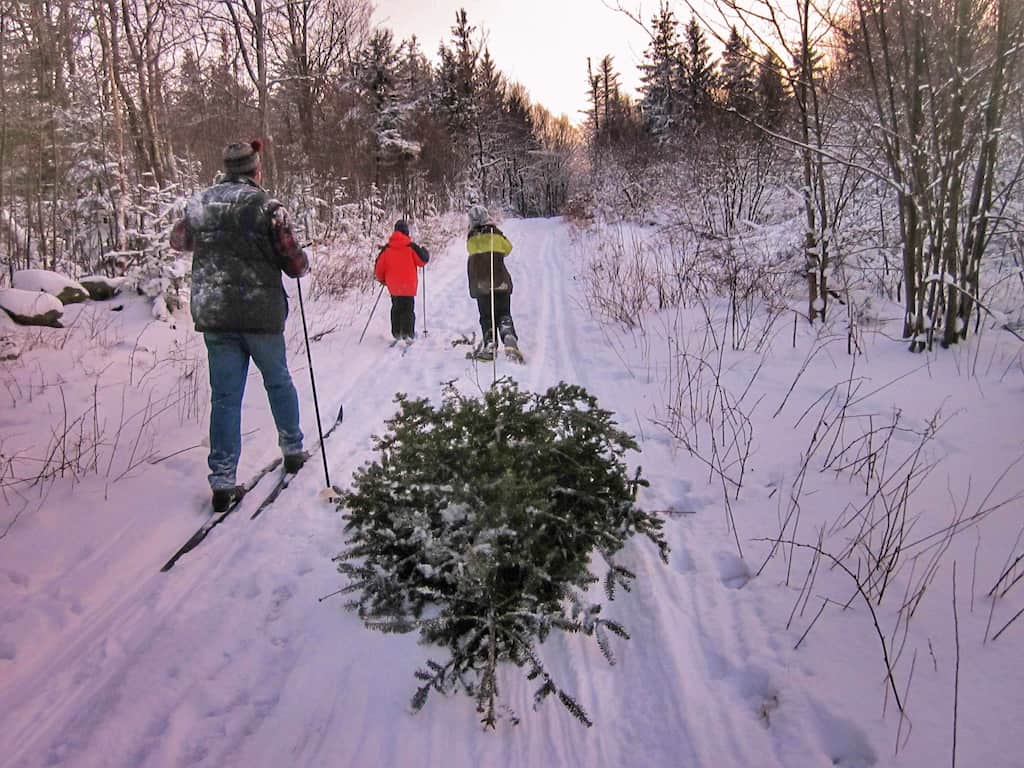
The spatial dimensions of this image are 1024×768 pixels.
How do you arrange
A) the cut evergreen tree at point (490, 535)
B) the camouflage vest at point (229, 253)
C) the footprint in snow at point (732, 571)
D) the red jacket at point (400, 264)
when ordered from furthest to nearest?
A: the red jacket at point (400, 264), the camouflage vest at point (229, 253), the footprint in snow at point (732, 571), the cut evergreen tree at point (490, 535)

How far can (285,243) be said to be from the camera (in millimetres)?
3061

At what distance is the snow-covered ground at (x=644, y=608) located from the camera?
1.55 metres

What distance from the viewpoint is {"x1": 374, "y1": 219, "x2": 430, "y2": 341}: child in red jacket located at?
6.73 m

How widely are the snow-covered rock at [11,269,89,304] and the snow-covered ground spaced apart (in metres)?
2.85

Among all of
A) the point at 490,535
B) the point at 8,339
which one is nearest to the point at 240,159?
the point at 490,535

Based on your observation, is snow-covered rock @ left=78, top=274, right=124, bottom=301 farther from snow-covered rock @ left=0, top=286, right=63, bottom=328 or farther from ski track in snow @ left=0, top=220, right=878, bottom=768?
ski track in snow @ left=0, top=220, right=878, bottom=768

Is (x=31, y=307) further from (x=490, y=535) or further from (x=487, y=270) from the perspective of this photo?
(x=490, y=535)

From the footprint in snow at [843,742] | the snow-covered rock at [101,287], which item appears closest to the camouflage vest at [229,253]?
the footprint in snow at [843,742]

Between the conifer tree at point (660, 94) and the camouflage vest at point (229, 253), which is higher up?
the conifer tree at point (660, 94)

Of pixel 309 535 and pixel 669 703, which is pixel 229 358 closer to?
pixel 309 535

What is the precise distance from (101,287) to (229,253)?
5465mm

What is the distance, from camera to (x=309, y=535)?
2703 millimetres

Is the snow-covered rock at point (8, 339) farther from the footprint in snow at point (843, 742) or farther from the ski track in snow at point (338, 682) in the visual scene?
the footprint in snow at point (843, 742)

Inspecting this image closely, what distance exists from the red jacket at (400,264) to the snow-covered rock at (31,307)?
3.73 metres
